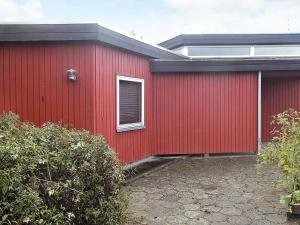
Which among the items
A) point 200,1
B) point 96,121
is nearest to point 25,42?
point 96,121

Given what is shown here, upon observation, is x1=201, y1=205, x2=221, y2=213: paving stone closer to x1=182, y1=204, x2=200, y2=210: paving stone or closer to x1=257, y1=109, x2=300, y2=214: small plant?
x1=182, y1=204, x2=200, y2=210: paving stone

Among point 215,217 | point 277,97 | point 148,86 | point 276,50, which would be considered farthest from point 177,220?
point 276,50

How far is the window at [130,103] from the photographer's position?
7582 mm

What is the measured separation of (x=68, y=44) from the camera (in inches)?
256

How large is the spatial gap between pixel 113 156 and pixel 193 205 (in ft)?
5.73

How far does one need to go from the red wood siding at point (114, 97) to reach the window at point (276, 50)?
561 centimetres

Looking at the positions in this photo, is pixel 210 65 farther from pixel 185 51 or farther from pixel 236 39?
pixel 236 39

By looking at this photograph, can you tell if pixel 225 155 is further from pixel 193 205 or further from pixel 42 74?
pixel 42 74

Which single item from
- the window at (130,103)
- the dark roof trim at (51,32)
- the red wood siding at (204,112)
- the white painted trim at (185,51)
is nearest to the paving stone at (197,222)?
the window at (130,103)

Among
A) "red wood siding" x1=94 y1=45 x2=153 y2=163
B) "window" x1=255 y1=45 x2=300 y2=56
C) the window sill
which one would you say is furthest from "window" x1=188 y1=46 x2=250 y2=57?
the window sill

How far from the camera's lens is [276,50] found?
12.8m

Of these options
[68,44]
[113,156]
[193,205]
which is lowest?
[193,205]

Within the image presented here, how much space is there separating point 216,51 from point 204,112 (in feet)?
12.8

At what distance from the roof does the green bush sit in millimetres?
8881
